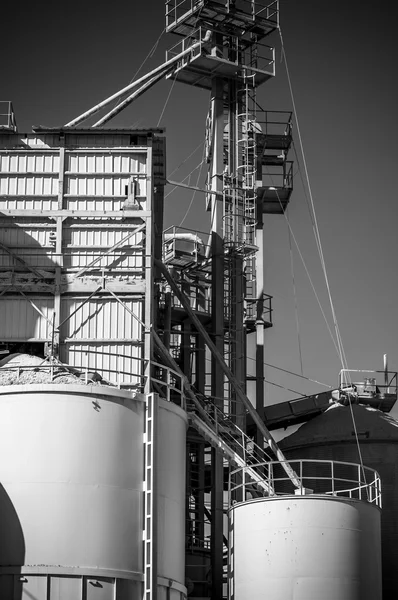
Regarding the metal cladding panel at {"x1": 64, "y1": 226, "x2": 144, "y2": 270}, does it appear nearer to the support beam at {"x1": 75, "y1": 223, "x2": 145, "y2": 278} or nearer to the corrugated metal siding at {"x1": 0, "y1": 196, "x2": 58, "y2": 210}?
the support beam at {"x1": 75, "y1": 223, "x2": 145, "y2": 278}

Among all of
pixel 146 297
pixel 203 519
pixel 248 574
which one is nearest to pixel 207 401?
pixel 203 519

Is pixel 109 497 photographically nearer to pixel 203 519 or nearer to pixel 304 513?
pixel 304 513

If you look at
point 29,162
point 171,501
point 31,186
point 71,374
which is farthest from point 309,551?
point 29,162

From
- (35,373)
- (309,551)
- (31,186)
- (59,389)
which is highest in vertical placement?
(31,186)

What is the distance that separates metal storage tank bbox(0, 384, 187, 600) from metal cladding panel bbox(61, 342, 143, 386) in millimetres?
2362

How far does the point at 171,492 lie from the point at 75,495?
3855mm

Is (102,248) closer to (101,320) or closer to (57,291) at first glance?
(57,291)

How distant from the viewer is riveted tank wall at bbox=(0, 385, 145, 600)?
34531 millimetres

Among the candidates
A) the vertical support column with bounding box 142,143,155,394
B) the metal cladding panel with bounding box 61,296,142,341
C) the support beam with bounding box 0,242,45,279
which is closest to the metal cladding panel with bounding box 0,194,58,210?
the support beam with bounding box 0,242,45,279

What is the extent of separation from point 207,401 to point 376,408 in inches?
349

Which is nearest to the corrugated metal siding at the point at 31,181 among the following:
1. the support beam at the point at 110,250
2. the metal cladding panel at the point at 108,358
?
the support beam at the point at 110,250

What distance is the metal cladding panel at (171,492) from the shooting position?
37000mm

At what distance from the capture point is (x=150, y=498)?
36.5 metres

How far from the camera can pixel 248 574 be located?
1449 inches
